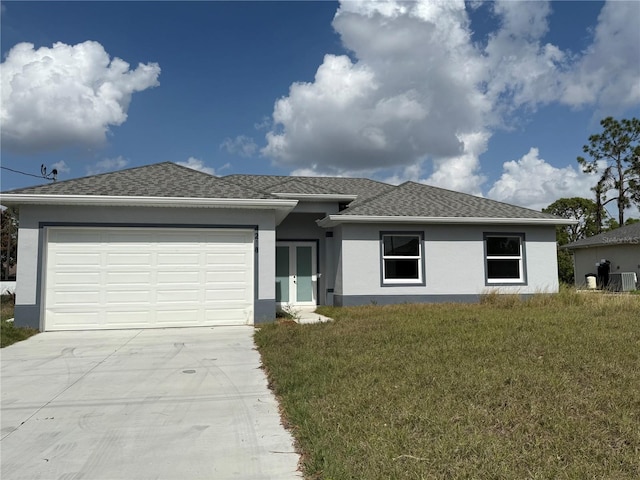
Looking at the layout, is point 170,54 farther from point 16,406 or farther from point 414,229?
point 16,406

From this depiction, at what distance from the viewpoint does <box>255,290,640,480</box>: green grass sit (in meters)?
3.30

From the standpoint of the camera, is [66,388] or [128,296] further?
[128,296]

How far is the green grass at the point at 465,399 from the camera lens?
330 centimetres

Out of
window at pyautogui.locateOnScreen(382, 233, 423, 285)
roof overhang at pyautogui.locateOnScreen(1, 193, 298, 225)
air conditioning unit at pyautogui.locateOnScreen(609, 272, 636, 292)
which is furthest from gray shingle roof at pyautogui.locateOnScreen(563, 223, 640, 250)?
roof overhang at pyautogui.locateOnScreen(1, 193, 298, 225)

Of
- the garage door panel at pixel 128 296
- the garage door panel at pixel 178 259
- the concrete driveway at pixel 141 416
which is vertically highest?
the garage door panel at pixel 178 259

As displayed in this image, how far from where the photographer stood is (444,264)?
14383 millimetres

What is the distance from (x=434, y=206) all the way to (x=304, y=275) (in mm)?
5197

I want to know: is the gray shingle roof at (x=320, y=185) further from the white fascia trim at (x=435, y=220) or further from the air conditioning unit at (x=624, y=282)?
the air conditioning unit at (x=624, y=282)

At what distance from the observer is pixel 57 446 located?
402 centimetres

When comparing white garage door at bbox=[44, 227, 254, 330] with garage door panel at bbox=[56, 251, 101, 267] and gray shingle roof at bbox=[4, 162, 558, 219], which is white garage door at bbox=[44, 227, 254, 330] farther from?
gray shingle roof at bbox=[4, 162, 558, 219]

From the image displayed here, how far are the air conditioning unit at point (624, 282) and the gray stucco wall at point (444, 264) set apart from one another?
947 centimetres

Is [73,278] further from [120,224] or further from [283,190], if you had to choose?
[283,190]

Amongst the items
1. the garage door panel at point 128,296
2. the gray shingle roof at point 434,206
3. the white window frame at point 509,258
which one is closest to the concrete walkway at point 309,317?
the gray shingle roof at point 434,206

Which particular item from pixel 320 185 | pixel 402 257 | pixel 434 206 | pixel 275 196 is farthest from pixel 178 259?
pixel 434 206
